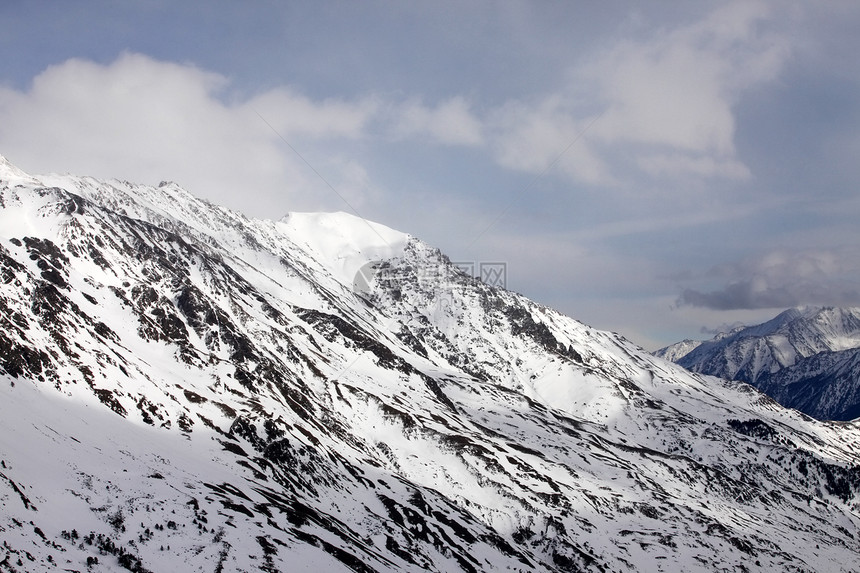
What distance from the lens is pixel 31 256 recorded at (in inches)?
4589

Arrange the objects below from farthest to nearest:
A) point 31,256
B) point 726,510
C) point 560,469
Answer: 1. point 726,510
2. point 560,469
3. point 31,256

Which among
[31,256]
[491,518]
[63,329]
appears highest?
[31,256]

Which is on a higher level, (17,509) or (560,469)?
(560,469)

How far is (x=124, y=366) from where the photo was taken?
92.6m

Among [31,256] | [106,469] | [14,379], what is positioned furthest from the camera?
[31,256]

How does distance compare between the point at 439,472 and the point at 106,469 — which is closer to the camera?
the point at 106,469

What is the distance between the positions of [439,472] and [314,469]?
139ft

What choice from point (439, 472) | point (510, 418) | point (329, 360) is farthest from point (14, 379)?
point (510, 418)

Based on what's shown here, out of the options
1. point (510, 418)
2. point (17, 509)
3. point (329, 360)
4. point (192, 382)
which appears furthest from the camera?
point (510, 418)

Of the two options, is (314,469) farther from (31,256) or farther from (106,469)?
(31,256)

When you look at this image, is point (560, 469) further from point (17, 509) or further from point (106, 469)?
point (17, 509)

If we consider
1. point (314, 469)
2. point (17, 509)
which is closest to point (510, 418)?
point (314, 469)

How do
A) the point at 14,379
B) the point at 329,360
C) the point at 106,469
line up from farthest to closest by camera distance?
the point at 329,360, the point at 14,379, the point at 106,469

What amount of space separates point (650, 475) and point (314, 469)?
404 ft
